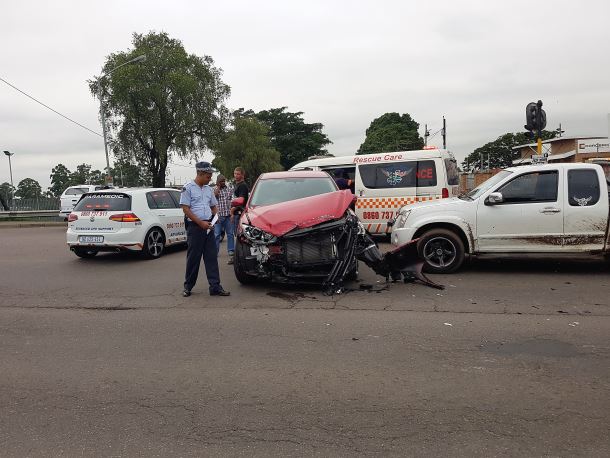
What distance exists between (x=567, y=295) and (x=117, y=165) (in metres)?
32.7

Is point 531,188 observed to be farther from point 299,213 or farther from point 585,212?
point 299,213

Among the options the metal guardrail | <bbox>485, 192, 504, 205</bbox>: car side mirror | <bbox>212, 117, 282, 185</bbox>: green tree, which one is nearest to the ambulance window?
<bbox>485, 192, 504, 205</bbox>: car side mirror

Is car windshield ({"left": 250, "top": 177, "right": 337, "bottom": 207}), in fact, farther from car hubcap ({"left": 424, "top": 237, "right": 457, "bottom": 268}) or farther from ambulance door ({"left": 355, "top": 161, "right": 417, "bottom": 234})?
ambulance door ({"left": 355, "top": 161, "right": 417, "bottom": 234})

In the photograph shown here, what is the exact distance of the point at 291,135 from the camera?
226ft

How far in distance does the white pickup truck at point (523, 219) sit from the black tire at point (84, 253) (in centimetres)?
675

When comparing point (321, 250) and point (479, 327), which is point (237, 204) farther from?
point (479, 327)

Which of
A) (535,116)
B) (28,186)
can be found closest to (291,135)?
(28,186)

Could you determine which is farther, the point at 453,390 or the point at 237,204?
the point at 237,204

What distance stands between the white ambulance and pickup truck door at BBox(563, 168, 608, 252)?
4111 mm

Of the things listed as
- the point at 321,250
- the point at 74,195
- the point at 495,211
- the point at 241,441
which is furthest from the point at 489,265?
the point at 74,195

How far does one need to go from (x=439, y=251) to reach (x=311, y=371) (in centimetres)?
440

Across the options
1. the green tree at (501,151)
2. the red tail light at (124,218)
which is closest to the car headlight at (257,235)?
the red tail light at (124,218)

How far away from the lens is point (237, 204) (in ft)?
26.1

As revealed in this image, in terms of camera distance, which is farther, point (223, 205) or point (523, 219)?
point (223, 205)
